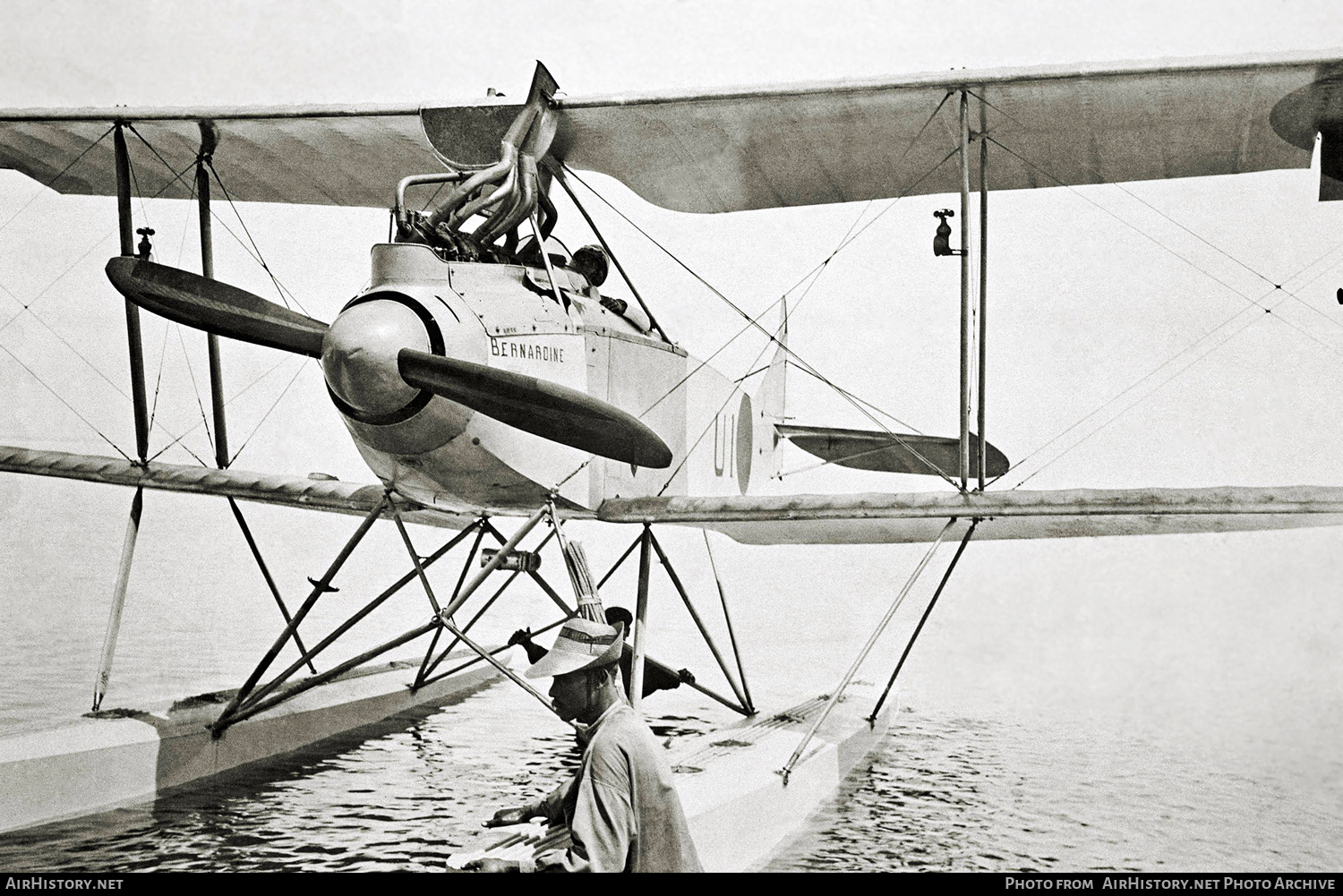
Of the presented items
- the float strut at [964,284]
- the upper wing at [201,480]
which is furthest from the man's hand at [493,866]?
the upper wing at [201,480]

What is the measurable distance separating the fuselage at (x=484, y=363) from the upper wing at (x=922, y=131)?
1131mm

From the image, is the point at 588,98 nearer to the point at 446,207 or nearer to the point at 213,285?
the point at 446,207

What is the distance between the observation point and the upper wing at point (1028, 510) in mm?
6182

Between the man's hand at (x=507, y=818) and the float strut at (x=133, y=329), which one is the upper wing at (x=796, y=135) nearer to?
the float strut at (x=133, y=329)

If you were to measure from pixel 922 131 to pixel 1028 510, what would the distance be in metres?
2.30

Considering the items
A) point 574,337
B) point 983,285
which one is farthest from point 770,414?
point 574,337

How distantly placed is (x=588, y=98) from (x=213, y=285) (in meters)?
2.31

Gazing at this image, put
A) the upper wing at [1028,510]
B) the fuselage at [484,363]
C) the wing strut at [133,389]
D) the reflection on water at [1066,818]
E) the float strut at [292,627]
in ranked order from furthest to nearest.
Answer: the wing strut at [133,389] → the float strut at [292,627] → the upper wing at [1028,510] → the fuselage at [484,363] → the reflection on water at [1066,818]

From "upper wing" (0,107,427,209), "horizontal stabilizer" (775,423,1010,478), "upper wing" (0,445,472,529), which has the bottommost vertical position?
"upper wing" (0,445,472,529)

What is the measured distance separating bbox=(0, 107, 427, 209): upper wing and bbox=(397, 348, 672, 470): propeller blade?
2715 mm

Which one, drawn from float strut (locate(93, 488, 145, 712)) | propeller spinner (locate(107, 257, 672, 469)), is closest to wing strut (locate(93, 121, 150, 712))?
float strut (locate(93, 488, 145, 712))

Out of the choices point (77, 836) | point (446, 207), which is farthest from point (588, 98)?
point (77, 836)

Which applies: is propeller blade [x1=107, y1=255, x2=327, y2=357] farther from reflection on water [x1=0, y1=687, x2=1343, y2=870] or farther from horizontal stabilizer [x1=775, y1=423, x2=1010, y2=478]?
horizontal stabilizer [x1=775, y1=423, x2=1010, y2=478]

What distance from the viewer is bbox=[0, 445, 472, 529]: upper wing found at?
7.30 metres
